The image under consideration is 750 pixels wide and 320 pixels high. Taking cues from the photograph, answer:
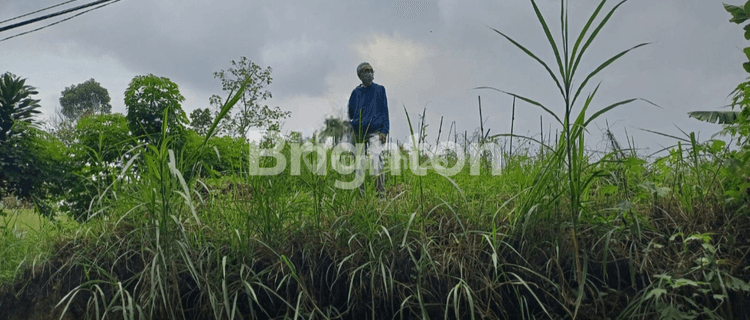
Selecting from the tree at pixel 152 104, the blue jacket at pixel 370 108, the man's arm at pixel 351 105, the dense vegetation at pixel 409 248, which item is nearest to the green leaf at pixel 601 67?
the dense vegetation at pixel 409 248

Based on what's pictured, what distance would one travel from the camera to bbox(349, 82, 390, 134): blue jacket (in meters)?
5.70

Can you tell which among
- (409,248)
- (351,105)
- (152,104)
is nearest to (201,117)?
(152,104)

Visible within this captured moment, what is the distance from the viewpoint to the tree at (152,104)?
7.46m

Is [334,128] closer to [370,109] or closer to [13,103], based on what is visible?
[370,109]

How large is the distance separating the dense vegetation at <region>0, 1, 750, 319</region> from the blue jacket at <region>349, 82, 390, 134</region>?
1.75 m

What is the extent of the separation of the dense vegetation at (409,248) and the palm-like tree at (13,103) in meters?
3.76

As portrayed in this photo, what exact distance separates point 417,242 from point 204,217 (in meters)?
1.42

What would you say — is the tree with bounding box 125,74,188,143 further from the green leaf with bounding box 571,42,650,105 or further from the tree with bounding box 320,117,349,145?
the green leaf with bounding box 571,42,650,105

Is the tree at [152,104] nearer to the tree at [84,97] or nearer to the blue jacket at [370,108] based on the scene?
the blue jacket at [370,108]

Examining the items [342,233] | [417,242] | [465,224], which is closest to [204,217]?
[342,233]

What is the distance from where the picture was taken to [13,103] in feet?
23.5

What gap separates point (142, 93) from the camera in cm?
763

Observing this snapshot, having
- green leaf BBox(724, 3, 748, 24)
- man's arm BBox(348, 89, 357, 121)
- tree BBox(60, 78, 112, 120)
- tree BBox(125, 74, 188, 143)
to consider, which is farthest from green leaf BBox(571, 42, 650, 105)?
tree BBox(60, 78, 112, 120)

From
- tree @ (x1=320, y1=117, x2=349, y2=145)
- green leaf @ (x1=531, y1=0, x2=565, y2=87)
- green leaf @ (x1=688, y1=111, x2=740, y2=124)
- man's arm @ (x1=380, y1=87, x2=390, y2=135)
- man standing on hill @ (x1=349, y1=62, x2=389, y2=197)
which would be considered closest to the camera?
green leaf @ (x1=531, y1=0, x2=565, y2=87)
